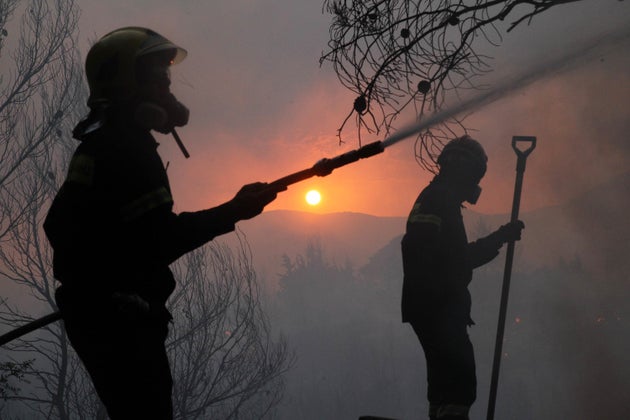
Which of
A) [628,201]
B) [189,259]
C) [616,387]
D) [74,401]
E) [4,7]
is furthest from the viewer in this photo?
[628,201]

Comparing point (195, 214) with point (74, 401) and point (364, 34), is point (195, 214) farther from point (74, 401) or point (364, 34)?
point (74, 401)

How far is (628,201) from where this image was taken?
10494 centimetres

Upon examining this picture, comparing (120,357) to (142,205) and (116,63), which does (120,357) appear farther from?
(116,63)

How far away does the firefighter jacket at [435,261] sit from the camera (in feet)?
16.4

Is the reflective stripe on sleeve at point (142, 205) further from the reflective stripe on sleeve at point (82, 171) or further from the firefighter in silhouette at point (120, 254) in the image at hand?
the reflective stripe on sleeve at point (82, 171)

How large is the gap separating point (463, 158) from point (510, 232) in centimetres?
103

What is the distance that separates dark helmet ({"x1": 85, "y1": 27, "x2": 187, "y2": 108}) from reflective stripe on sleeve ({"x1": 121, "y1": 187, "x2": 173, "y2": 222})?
0.58 metres

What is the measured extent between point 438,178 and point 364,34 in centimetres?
135

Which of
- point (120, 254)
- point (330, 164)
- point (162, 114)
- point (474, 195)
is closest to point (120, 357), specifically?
point (120, 254)

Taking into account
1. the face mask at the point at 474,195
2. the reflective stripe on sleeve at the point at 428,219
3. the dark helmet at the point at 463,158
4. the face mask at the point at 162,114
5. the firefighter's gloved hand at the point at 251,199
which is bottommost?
the firefighter's gloved hand at the point at 251,199

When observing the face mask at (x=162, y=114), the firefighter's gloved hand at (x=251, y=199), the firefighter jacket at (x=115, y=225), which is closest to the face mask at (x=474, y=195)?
the firefighter's gloved hand at (x=251, y=199)

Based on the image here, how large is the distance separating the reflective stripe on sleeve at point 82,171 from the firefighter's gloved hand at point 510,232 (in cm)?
393

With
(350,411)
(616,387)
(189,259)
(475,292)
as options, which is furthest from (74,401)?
(350,411)

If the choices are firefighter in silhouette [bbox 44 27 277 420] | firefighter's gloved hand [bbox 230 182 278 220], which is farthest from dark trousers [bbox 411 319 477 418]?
firefighter in silhouette [bbox 44 27 277 420]
